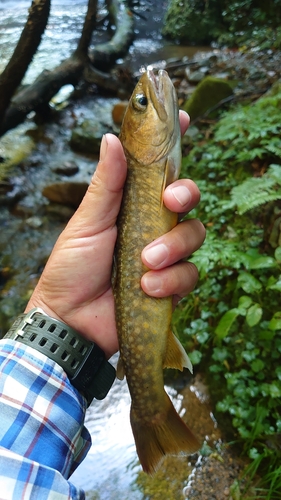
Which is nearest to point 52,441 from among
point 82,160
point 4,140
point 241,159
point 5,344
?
point 5,344

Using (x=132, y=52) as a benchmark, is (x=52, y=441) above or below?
above

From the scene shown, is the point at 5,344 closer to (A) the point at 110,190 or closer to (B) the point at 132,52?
(A) the point at 110,190

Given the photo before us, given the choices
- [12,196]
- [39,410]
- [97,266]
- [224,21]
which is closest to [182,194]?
[97,266]

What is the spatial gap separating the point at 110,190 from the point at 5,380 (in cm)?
99

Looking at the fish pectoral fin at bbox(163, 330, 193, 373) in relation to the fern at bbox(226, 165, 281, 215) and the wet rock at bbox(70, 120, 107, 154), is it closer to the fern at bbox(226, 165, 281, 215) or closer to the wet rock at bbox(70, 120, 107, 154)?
the fern at bbox(226, 165, 281, 215)

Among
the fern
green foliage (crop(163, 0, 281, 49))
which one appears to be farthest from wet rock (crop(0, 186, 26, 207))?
green foliage (crop(163, 0, 281, 49))

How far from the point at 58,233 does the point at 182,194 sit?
461 centimetres

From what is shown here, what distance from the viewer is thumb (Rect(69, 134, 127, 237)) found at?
5.98 feet

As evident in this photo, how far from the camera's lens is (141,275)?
191cm

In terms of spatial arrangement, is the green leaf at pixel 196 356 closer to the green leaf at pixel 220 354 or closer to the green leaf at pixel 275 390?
the green leaf at pixel 220 354

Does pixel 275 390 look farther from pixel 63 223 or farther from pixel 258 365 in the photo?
pixel 63 223

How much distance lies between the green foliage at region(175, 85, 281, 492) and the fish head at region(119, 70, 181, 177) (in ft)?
5.06

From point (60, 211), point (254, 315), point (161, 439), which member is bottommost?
point (60, 211)

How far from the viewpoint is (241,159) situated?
4.43 metres
